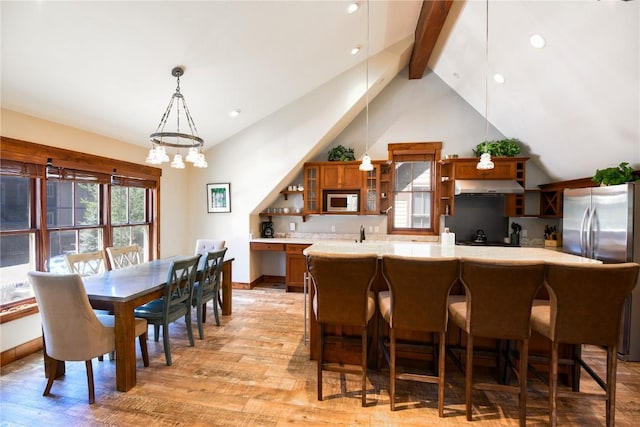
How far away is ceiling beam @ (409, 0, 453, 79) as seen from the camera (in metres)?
3.08

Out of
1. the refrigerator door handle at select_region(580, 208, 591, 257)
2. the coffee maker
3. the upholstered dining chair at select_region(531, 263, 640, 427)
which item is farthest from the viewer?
the coffee maker

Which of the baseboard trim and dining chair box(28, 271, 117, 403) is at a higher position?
dining chair box(28, 271, 117, 403)

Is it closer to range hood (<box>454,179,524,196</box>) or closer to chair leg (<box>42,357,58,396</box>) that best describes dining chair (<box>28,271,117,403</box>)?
chair leg (<box>42,357,58,396</box>)

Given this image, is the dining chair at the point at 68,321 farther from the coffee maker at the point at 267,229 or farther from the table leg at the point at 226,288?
the coffee maker at the point at 267,229

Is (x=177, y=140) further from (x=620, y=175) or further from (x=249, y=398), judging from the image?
(x=620, y=175)

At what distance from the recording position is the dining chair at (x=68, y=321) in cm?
194

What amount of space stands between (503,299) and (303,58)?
3.50 m

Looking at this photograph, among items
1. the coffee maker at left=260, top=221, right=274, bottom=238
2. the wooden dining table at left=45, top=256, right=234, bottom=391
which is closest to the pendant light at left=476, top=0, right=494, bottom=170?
the wooden dining table at left=45, top=256, right=234, bottom=391

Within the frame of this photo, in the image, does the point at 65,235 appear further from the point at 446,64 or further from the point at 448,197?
the point at 446,64

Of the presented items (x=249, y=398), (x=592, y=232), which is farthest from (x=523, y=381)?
(x=592, y=232)

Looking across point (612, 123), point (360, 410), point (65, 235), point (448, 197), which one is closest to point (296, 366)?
point (360, 410)

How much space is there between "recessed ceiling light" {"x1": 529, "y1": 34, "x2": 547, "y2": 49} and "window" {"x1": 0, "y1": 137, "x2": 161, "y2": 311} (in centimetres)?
516

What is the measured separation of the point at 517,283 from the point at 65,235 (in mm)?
4524

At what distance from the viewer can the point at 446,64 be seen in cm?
434
